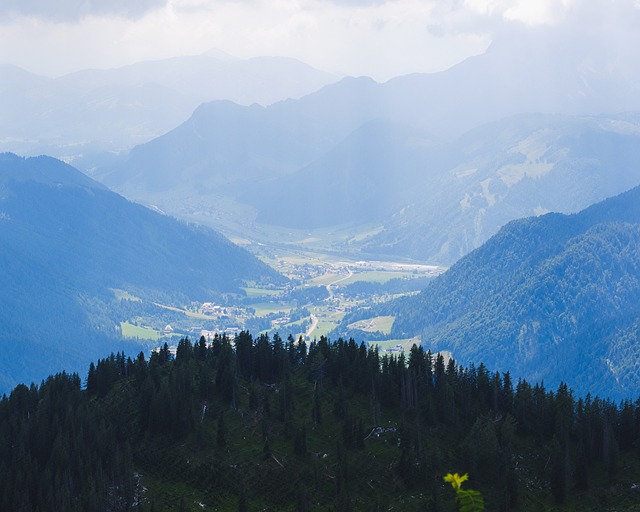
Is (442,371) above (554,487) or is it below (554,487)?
above

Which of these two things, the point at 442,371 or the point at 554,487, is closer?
the point at 554,487

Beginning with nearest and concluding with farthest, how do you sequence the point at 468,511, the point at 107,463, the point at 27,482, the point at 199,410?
1. the point at 468,511
2. the point at 27,482
3. the point at 107,463
4. the point at 199,410

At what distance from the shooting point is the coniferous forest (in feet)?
324

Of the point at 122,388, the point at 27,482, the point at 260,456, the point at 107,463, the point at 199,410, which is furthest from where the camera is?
the point at 122,388

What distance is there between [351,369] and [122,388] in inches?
1190

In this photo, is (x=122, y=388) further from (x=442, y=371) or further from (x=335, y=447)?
(x=442, y=371)

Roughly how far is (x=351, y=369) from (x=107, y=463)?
126 ft

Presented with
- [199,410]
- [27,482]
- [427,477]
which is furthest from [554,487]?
[27,482]

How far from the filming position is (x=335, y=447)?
109m

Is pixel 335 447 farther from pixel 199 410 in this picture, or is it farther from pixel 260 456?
pixel 199 410

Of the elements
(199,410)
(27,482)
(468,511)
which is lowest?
(468,511)

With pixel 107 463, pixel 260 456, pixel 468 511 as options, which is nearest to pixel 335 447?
pixel 260 456

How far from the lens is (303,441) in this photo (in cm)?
10750

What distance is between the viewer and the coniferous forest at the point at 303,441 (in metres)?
98.6
